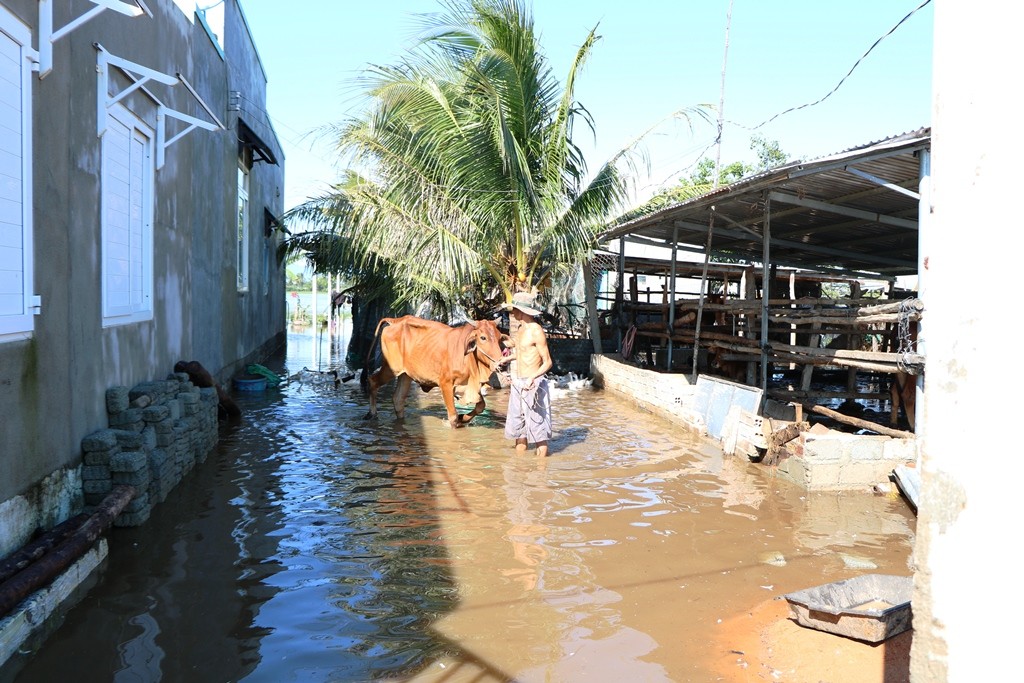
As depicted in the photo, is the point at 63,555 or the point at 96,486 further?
the point at 96,486

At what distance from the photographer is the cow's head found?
930cm

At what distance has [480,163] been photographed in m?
12.3

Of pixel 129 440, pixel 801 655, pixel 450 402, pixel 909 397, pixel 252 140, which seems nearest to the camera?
pixel 801 655

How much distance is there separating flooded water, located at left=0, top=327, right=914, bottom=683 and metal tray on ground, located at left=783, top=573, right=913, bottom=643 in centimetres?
47

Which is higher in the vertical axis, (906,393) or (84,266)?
(84,266)

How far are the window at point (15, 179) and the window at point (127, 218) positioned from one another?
1.51 m

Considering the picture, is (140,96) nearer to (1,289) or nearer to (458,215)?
(1,289)

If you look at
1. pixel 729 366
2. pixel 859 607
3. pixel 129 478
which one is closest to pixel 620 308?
pixel 729 366

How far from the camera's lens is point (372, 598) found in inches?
172

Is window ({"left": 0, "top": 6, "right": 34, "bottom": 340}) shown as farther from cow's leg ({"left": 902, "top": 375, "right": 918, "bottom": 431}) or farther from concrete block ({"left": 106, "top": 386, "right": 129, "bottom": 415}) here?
cow's leg ({"left": 902, "top": 375, "right": 918, "bottom": 431})

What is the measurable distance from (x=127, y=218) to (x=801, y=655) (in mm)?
5894

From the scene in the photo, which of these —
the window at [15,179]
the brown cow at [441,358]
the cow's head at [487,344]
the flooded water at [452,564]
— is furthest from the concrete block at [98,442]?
the cow's head at [487,344]

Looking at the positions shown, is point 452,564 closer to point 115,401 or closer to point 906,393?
point 115,401

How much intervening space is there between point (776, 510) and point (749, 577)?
5.21ft
